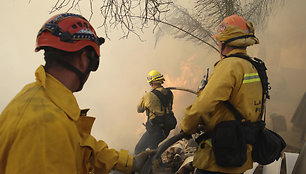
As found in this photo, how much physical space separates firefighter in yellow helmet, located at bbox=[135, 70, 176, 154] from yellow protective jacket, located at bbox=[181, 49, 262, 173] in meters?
3.17

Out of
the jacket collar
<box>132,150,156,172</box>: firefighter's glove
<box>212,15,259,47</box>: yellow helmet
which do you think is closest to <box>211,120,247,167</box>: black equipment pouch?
<box>132,150,156,172</box>: firefighter's glove

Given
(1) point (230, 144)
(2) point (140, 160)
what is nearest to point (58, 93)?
(2) point (140, 160)

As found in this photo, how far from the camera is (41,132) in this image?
3.52ft

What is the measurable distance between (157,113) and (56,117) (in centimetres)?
430

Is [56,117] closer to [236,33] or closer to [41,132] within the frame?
[41,132]

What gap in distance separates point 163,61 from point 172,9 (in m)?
2.23

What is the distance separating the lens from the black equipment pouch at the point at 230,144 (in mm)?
2041

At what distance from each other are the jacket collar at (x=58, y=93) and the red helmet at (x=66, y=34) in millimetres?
197

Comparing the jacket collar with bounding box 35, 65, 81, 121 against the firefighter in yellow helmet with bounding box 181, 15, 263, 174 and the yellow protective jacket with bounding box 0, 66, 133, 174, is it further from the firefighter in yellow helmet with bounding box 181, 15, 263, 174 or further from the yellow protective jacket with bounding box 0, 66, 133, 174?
the firefighter in yellow helmet with bounding box 181, 15, 263, 174

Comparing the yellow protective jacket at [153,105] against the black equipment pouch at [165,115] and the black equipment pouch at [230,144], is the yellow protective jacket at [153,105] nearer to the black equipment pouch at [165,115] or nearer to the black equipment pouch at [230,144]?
the black equipment pouch at [165,115]

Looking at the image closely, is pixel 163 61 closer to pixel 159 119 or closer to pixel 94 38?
pixel 159 119

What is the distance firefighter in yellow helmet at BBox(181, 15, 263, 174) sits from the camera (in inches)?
80.9

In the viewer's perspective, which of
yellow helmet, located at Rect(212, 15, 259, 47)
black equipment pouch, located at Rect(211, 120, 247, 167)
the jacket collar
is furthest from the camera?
yellow helmet, located at Rect(212, 15, 259, 47)

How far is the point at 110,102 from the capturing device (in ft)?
35.1
